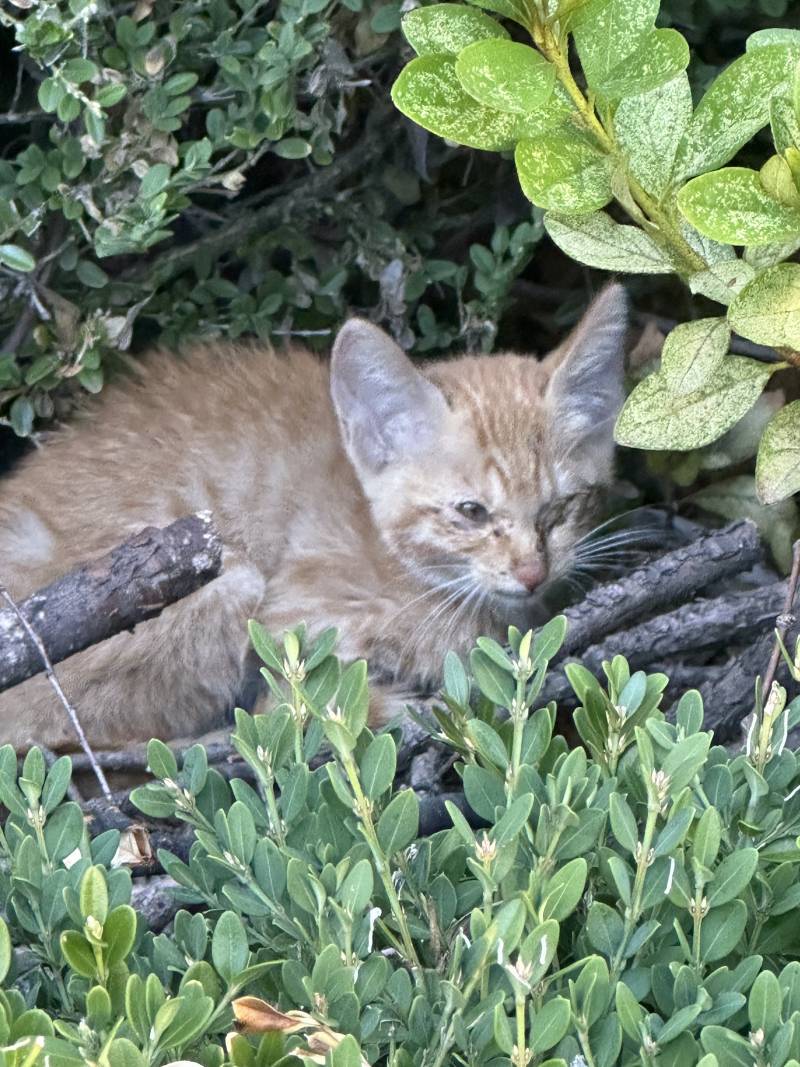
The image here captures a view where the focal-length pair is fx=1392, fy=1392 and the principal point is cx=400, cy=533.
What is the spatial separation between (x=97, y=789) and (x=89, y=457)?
561 mm

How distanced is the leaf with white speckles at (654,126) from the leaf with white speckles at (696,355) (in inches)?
7.2

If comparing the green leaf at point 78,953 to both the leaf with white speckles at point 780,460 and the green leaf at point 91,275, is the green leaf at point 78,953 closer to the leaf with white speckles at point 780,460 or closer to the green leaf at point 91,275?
the leaf with white speckles at point 780,460

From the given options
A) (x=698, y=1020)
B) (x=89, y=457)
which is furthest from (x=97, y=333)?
(x=698, y=1020)

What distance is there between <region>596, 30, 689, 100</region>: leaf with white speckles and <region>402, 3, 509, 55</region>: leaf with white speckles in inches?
5.9

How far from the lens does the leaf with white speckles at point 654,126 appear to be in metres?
1.37

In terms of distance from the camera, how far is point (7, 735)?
2135 mm

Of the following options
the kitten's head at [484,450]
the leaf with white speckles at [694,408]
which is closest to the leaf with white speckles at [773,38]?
the leaf with white speckles at [694,408]

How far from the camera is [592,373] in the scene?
2.34m

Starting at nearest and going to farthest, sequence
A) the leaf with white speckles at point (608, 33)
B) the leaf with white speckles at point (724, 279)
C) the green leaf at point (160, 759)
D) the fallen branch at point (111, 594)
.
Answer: the green leaf at point (160, 759) → the leaf with white speckles at point (608, 33) → the leaf with white speckles at point (724, 279) → the fallen branch at point (111, 594)

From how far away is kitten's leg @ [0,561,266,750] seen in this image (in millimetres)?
2145

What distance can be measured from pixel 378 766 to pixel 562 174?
60 cm

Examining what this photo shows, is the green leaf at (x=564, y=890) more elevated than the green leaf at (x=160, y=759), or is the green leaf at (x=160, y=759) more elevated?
the green leaf at (x=160, y=759)

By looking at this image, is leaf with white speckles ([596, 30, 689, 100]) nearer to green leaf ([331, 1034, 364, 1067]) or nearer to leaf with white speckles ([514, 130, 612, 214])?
leaf with white speckles ([514, 130, 612, 214])

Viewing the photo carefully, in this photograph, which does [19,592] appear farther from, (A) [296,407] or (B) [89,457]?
(A) [296,407]
